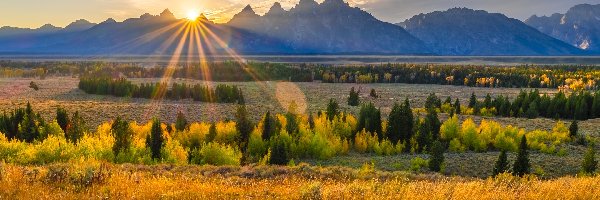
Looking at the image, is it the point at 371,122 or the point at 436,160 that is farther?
the point at 371,122

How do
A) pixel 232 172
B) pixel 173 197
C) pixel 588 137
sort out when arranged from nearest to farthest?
1. pixel 173 197
2. pixel 232 172
3. pixel 588 137

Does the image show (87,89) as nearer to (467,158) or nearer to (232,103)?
(232,103)

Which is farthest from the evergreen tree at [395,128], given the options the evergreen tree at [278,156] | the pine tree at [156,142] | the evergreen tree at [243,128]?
the pine tree at [156,142]

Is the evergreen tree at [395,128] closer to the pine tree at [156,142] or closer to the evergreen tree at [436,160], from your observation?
the evergreen tree at [436,160]

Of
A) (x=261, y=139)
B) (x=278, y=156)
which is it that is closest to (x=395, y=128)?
(x=261, y=139)

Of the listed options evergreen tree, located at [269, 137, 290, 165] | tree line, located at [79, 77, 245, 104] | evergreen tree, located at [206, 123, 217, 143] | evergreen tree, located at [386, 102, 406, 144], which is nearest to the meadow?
evergreen tree, located at [206, 123, 217, 143]

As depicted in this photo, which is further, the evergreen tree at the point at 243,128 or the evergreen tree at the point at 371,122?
the evergreen tree at the point at 371,122

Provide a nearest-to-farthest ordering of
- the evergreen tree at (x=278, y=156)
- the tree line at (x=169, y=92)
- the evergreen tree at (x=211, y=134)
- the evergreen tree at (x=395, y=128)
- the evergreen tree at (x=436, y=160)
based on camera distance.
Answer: the evergreen tree at (x=278, y=156), the evergreen tree at (x=436, y=160), the evergreen tree at (x=211, y=134), the evergreen tree at (x=395, y=128), the tree line at (x=169, y=92)

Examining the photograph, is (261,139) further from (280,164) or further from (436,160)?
(436,160)

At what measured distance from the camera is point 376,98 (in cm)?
7600

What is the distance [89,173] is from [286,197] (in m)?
5.56

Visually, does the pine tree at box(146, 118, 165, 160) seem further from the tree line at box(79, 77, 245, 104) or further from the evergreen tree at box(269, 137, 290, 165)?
the tree line at box(79, 77, 245, 104)

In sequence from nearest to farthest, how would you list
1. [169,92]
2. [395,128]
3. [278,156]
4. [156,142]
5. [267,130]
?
[156,142] → [278,156] → [267,130] → [395,128] → [169,92]

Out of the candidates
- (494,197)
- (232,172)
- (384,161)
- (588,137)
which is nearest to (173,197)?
(494,197)
